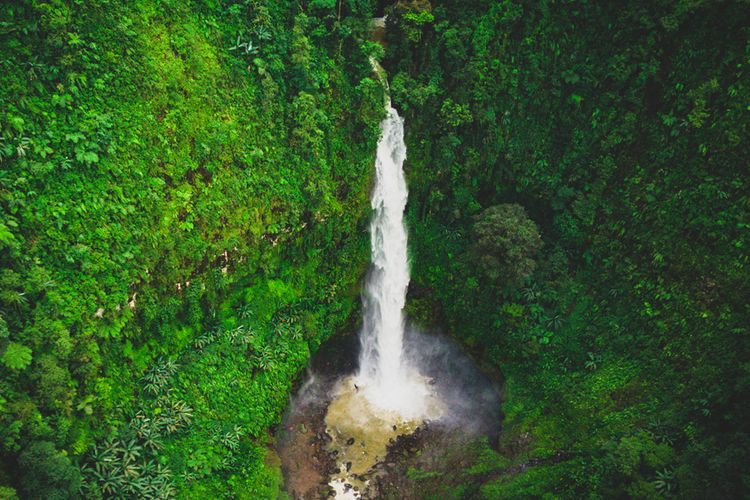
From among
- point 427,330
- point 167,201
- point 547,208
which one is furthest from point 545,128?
point 167,201

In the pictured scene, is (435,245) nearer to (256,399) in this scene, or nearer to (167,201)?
(256,399)

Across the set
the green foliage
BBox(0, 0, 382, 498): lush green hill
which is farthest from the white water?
the green foliage

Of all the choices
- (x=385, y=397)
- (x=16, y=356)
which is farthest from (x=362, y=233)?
(x=16, y=356)

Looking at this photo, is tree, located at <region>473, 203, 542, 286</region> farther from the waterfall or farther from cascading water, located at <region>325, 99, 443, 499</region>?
cascading water, located at <region>325, 99, 443, 499</region>

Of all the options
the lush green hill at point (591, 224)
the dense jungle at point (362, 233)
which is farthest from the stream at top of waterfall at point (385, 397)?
the lush green hill at point (591, 224)

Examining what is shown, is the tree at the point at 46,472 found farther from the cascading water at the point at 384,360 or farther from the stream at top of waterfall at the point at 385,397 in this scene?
the cascading water at the point at 384,360
